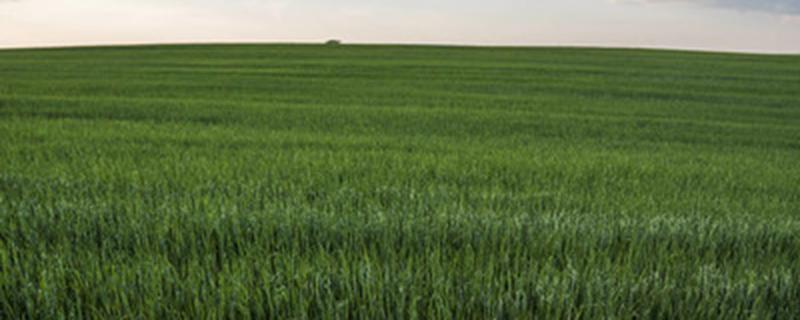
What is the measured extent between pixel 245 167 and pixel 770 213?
12.7 ft

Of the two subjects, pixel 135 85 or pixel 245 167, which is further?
pixel 135 85

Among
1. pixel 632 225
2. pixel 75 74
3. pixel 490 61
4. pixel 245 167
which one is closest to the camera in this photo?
pixel 632 225

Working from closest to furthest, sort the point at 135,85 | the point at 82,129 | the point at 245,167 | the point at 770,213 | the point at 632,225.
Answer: the point at 632,225, the point at 770,213, the point at 245,167, the point at 82,129, the point at 135,85

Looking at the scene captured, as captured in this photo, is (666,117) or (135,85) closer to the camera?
(666,117)

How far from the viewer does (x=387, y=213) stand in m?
3.61

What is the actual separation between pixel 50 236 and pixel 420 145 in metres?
4.40

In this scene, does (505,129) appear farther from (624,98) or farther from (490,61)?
(490,61)

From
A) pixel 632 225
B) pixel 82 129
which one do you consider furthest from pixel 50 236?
pixel 82 129

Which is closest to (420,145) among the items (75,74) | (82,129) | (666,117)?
(82,129)

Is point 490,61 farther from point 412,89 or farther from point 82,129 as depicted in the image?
point 82,129

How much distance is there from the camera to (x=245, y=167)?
5.18 meters

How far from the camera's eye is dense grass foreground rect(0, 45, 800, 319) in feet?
7.91

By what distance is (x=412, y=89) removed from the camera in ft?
50.6

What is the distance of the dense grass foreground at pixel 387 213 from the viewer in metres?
2.41
